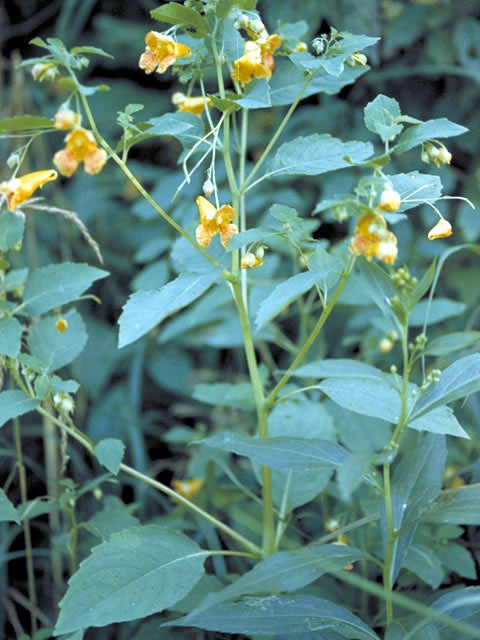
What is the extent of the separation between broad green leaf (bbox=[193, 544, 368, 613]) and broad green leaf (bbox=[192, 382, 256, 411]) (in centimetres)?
61

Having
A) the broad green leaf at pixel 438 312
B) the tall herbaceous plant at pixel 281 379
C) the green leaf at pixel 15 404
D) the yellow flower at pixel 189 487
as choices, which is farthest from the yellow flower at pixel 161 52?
the yellow flower at pixel 189 487

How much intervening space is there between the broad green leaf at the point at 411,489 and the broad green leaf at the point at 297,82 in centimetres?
67

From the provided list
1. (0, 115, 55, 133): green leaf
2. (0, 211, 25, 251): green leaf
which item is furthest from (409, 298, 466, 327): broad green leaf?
(0, 115, 55, 133): green leaf

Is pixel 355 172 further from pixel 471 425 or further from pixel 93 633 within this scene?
pixel 93 633

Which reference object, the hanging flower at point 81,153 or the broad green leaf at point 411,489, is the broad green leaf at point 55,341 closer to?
the hanging flower at point 81,153

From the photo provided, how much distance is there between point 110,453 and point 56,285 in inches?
13.2

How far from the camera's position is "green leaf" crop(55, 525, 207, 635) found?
119 cm

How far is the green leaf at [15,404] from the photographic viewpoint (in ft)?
4.30

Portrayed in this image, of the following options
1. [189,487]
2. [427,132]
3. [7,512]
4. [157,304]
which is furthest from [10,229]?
[189,487]

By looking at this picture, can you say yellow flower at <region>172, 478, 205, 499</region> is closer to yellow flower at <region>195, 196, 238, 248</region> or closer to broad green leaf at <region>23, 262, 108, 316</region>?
broad green leaf at <region>23, 262, 108, 316</region>

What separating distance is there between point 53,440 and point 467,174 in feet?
5.41

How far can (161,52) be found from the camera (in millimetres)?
1294

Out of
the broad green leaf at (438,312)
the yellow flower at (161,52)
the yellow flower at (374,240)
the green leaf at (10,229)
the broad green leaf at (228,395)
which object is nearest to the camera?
the yellow flower at (374,240)

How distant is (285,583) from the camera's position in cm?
111
